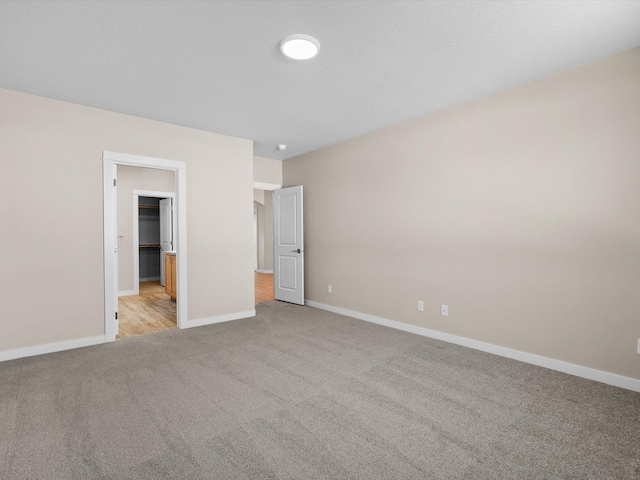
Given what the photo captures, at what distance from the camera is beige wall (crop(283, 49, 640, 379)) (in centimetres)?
263

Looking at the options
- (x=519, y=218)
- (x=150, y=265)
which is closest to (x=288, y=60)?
(x=519, y=218)

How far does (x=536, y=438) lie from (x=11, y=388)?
12.4 ft

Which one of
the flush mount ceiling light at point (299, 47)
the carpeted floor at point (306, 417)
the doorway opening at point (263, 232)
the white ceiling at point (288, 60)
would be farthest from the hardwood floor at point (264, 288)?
the flush mount ceiling light at point (299, 47)

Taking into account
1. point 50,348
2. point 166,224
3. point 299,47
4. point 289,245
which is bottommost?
point 50,348

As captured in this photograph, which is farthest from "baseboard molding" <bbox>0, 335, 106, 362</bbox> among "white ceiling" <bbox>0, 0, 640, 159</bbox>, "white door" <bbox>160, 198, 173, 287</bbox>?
"white door" <bbox>160, 198, 173, 287</bbox>

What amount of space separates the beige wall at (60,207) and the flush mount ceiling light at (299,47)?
2.40 m

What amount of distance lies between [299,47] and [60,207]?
2992 millimetres

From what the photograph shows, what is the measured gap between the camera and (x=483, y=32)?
90.0 inches

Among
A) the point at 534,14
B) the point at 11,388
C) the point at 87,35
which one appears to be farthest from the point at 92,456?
the point at 534,14

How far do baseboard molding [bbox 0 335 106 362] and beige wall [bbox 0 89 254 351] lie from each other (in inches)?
1.7

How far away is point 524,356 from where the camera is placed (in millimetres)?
3119

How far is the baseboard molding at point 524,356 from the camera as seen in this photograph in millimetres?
2605

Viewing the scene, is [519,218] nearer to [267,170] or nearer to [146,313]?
[267,170]

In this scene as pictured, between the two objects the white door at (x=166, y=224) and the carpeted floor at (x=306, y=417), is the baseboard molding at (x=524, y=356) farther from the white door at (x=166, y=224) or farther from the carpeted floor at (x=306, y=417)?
the white door at (x=166, y=224)
